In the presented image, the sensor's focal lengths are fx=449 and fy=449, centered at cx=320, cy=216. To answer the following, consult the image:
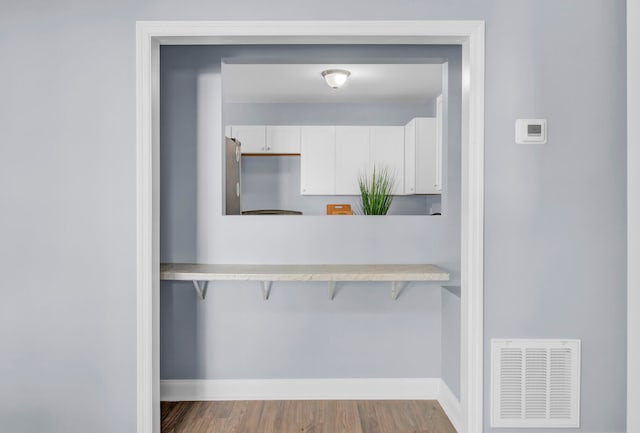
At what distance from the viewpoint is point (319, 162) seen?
17.3ft

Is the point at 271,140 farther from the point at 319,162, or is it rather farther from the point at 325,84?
the point at 325,84

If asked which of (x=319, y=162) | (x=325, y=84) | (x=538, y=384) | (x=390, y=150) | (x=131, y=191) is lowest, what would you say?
(x=538, y=384)

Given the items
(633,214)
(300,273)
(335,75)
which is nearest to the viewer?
(633,214)

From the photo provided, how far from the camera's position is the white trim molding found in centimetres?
194

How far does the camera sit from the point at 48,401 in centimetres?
207

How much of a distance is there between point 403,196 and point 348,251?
2.88 meters

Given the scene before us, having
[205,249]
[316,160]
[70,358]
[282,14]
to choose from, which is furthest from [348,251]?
[316,160]

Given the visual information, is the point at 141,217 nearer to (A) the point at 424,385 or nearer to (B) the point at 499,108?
(B) the point at 499,108

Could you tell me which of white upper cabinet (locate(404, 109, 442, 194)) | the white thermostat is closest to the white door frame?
the white thermostat

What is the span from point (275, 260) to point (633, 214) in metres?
1.83

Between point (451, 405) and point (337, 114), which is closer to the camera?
point (451, 405)

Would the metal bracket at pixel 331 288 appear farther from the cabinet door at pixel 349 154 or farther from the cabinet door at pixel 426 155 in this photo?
the cabinet door at pixel 349 154

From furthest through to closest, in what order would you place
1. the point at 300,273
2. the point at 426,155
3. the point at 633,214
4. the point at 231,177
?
the point at 426,155 → the point at 231,177 → the point at 300,273 → the point at 633,214

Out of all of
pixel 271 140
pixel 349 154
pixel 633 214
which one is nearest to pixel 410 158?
pixel 349 154
